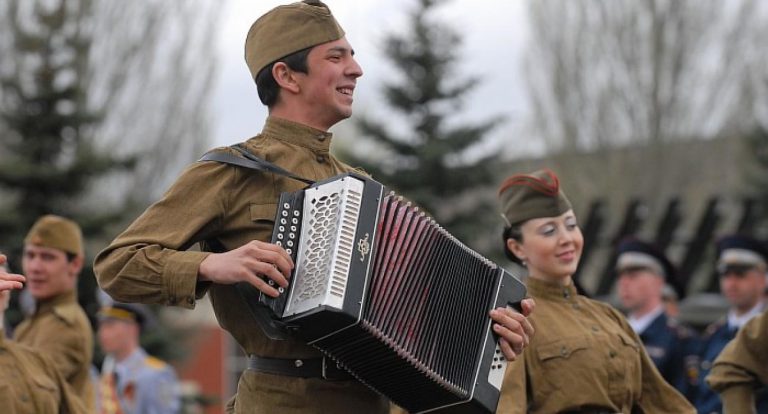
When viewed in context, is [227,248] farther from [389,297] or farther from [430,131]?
[430,131]

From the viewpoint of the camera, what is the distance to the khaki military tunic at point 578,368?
18.4 ft

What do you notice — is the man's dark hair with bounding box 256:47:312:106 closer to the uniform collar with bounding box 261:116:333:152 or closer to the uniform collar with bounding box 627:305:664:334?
the uniform collar with bounding box 261:116:333:152

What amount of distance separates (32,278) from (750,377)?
4212mm

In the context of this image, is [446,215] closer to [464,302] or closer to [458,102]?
[458,102]

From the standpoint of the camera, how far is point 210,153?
14.7 ft

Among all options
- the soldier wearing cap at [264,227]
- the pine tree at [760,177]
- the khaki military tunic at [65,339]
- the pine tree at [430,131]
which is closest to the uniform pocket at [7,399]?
the khaki military tunic at [65,339]

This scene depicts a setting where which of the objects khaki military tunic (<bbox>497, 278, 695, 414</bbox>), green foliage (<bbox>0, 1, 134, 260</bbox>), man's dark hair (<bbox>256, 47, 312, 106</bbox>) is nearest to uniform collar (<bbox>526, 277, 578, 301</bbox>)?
khaki military tunic (<bbox>497, 278, 695, 414</bbox>)

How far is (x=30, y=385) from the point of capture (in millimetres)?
6246

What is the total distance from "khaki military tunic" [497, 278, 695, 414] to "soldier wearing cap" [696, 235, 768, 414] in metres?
3.14

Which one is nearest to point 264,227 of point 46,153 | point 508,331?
point 508,331

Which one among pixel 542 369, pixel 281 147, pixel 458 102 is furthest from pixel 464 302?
pixel 458 102

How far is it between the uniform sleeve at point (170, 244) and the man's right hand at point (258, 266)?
0.46ft

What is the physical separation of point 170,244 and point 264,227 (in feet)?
1.10

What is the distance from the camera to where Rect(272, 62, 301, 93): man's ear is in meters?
4.62
